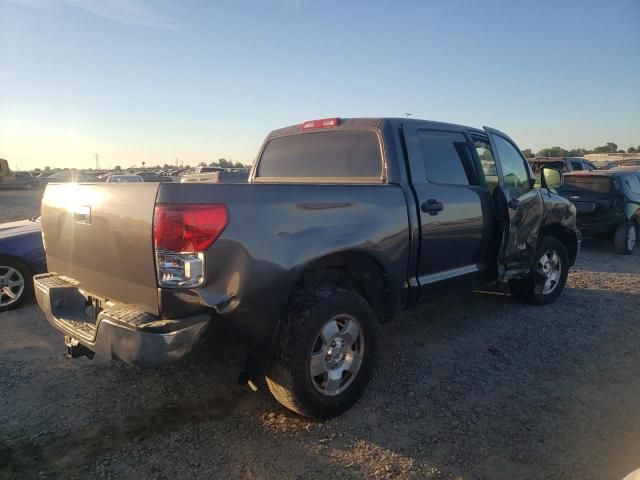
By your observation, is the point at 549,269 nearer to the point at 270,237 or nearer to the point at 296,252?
the point at 296,252

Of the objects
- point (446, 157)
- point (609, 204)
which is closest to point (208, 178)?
point (446, 157)

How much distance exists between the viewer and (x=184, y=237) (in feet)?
7.90

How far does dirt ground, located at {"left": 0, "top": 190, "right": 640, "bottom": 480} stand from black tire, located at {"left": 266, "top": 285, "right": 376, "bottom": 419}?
16 cm

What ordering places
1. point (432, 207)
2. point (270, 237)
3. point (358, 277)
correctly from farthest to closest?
point (432, 207)
point (358, 277)
point (270, 237)

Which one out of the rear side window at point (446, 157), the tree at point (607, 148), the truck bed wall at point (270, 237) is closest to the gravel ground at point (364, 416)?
the truck bed wall at point (270, 237)

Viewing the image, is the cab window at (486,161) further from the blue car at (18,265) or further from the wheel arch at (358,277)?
the blue car at (18,265)

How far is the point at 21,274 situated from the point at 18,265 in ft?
0.36

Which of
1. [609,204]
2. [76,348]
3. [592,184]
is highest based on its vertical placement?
[592,184]

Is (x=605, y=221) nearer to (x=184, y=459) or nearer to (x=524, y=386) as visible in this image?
(x=524, y=386)

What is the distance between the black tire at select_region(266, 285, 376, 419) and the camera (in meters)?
2.78

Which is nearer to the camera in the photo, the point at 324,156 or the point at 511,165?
the point at 324,156

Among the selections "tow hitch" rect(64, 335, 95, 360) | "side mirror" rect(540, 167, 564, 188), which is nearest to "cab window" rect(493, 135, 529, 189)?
"side mirror" rect(540, 167, 564, 188)

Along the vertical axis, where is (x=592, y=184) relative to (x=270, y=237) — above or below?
above

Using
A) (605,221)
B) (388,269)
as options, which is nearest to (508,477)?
(388,269)
